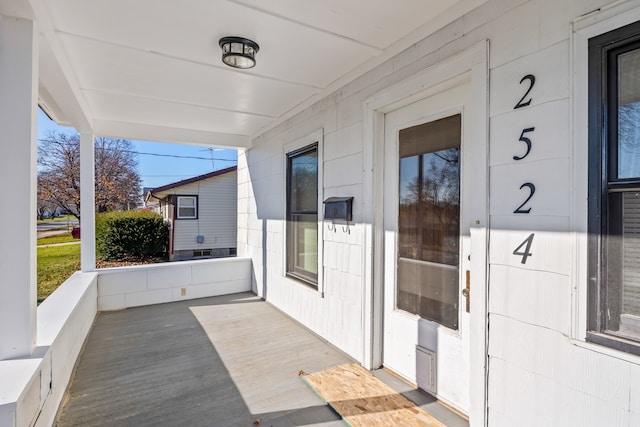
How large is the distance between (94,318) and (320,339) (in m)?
2.97

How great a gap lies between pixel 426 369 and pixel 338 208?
4.92 ft

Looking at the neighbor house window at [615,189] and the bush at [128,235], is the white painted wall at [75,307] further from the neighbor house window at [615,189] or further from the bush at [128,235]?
the bush at [128,235]

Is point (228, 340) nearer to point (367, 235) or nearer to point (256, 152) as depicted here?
point (367, 235)

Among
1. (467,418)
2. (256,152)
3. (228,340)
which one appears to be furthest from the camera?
(256,152)

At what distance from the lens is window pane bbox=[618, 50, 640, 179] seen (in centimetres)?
134

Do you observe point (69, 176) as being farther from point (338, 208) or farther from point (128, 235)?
point (338, 208)

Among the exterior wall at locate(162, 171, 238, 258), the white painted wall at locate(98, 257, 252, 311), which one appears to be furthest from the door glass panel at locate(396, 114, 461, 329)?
the exterior wall at locate(162, 171, 238, 258)

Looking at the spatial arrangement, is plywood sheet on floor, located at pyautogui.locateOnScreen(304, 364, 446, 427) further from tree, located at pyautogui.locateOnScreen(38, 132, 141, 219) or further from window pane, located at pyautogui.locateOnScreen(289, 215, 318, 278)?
tree, located at pyautogui.locateOnScreen(38, 132, 141, 219)

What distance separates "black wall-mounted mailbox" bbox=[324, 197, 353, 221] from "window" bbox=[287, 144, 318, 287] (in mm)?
515

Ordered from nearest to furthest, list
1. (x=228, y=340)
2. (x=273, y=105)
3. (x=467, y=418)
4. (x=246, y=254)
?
(x=467, y=418) → (x=228, y=340) → (x=273, y=105) → (x=246, y=254)

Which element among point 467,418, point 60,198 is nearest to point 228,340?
point 467,418

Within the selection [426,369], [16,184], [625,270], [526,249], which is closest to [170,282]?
[16,184]

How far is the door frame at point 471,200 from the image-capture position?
1.89 metres

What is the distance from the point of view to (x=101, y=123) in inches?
179
